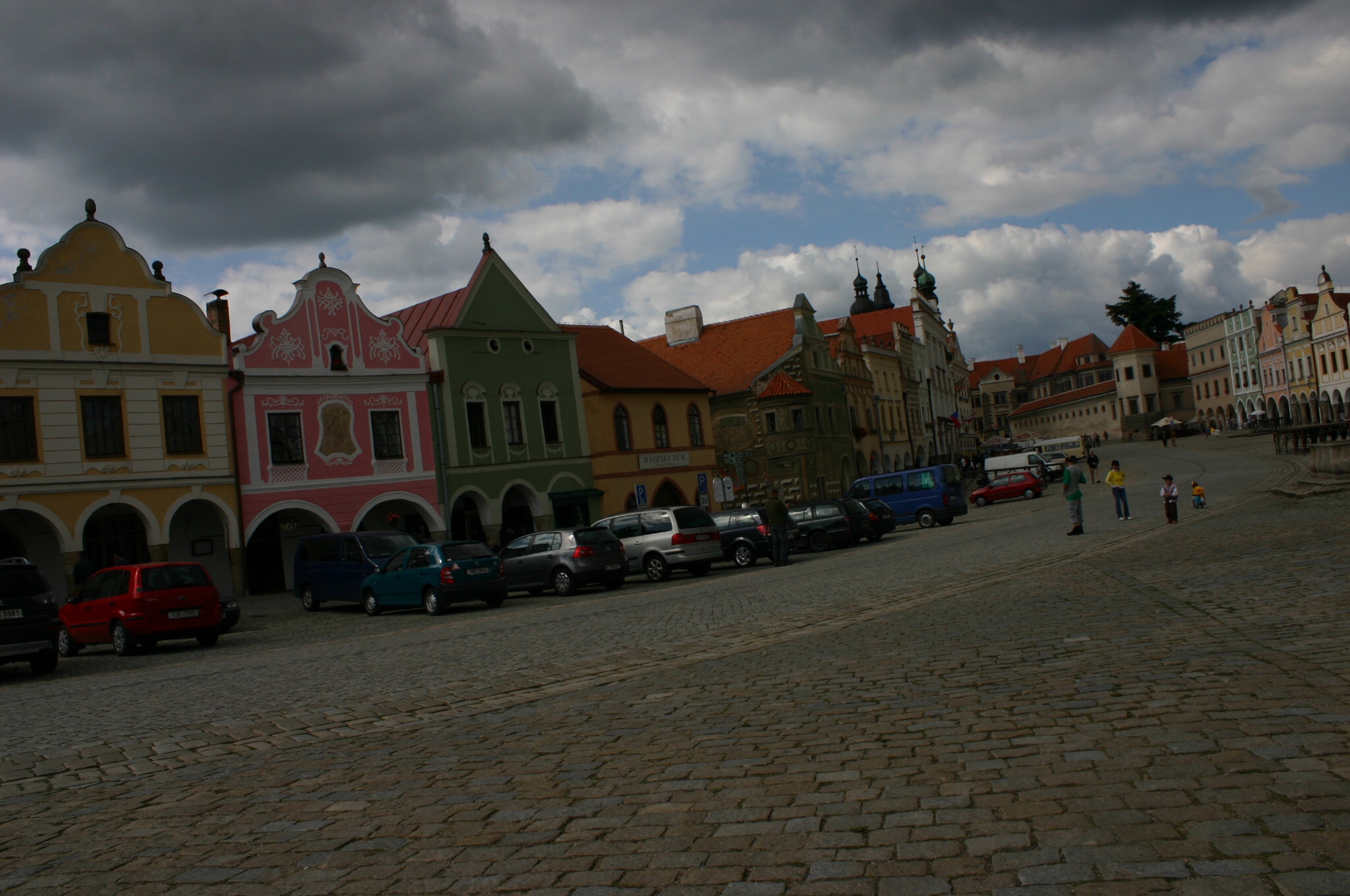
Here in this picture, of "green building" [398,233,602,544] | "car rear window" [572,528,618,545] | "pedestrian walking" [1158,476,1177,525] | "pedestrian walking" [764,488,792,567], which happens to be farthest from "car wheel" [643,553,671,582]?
"green building" [398,233,602,544]

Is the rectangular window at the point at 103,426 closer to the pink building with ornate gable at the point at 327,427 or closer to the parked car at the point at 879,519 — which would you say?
the pink building with ornate gable at the point at 327,427

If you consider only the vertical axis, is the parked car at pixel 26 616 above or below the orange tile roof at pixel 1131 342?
below

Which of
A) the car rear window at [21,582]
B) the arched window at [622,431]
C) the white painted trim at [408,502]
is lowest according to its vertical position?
the car rear window at [21,582]

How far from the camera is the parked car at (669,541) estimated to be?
28.4 meters

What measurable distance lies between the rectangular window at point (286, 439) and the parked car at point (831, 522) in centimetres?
1576

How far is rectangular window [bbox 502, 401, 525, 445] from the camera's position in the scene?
42.8 metres

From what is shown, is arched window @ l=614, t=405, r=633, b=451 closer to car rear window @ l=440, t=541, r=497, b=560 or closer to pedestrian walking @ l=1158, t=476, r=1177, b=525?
car rear window @ l=440, t=541, r=497, b=560

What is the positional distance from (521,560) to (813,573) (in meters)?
7.53

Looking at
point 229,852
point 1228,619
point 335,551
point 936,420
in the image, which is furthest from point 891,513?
point 936,420

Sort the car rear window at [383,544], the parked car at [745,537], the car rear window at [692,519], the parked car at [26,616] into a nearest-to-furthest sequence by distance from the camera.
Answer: the parked car at [26,616]
the car rear window at [383,544]
the car rear window at [692,519]
the parked car at [745,537]

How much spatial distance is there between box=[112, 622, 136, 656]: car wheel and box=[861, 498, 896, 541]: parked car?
22.4 meters

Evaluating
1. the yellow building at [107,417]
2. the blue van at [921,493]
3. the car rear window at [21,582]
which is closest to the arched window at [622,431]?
the blue van at [921,493]

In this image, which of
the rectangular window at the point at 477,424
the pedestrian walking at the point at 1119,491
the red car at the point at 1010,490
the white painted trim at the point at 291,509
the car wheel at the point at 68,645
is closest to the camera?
the car wheel at the point at 68,645

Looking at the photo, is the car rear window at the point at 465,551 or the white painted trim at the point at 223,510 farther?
the white painted trim at the point at 223,510
